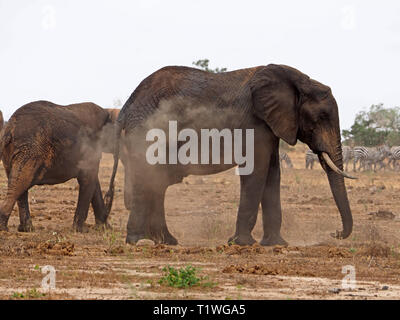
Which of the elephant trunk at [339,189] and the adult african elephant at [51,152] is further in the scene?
the adult african elephant at [51,152]

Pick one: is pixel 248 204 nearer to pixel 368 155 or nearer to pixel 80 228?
pixel 80 228

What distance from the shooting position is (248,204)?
10.7 metres

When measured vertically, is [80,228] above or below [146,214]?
below

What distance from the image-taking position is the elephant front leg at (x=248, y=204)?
1063cm

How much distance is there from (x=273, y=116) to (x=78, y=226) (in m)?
4.14

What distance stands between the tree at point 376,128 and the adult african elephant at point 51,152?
34.7m

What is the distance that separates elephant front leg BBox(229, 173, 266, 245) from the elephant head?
724mm

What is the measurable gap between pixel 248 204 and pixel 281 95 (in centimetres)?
164

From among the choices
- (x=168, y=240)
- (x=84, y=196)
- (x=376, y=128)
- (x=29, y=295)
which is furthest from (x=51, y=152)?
(x=376, y=128)

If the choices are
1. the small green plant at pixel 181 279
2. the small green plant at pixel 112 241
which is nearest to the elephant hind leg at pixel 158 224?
the small green plant at pixel 112 241

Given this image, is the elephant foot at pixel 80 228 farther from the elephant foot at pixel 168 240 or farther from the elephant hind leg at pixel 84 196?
the elephant foot at pixel 168 240

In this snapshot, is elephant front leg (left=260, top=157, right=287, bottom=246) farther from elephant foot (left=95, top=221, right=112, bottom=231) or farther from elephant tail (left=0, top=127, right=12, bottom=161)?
elephant tail (left=0, top=127, right=12, bottom=161)

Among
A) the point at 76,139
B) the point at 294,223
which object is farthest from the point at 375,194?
the point at 76,139
